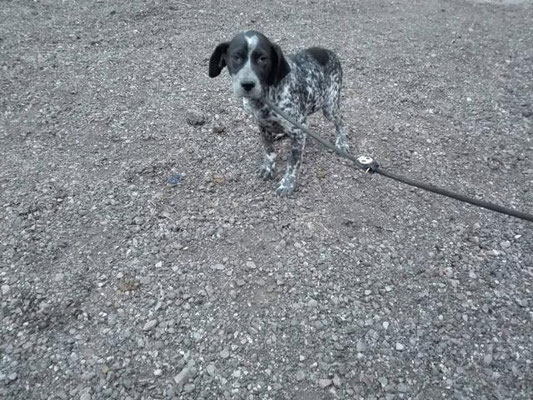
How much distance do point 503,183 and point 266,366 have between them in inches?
137

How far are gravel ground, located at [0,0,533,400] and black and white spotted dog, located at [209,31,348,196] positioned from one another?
389 mm

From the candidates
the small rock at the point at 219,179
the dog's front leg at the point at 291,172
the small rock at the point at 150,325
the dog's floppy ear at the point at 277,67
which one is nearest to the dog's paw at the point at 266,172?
the dog's front leg at the point at 291,172

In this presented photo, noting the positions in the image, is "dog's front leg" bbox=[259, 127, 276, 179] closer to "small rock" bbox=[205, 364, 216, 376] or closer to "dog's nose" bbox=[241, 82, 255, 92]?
"dog's nose" bbox=[241, 82, 255, 92]

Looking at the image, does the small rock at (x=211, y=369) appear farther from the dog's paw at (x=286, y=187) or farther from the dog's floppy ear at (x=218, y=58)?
the dog's floppy ear at (x=218, y=58)

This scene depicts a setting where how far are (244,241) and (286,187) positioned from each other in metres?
0.83

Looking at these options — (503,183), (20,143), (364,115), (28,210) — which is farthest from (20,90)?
(503,183)

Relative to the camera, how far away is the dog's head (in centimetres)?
333

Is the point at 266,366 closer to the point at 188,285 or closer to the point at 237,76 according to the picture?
the point at 188,285

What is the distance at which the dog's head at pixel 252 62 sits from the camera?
131 inches

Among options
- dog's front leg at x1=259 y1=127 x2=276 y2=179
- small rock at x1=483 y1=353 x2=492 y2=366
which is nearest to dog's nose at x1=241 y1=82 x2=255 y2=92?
dog's front leg at x1=259 y1=127 x2=276 y2=179

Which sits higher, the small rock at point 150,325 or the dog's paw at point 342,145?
the dog's paw at point 342,145

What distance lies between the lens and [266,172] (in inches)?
180

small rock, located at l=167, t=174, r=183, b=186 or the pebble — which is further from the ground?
small rock, located at l=167, t=174, r=183, b=186

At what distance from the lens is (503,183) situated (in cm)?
464
